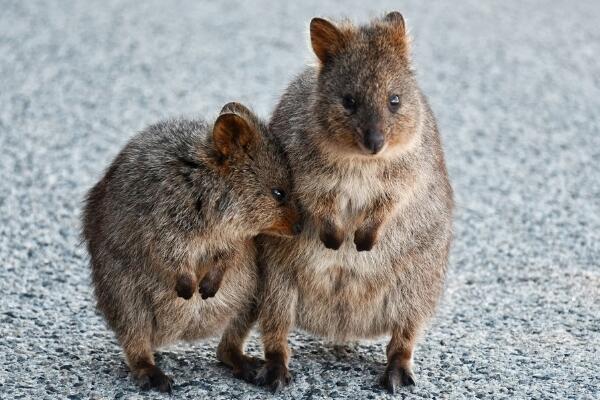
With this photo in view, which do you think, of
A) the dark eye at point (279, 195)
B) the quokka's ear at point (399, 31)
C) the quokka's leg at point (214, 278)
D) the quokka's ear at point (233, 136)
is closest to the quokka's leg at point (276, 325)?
the quokka's leg at point (214, 278)

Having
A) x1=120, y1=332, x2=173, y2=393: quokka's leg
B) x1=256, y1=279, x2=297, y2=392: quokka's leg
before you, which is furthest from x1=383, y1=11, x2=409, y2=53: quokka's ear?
x1=120, y1=332, x2=173, y2=393: quokka's leg

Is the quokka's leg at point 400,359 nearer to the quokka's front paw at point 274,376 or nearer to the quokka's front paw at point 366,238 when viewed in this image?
the quokka's front paw at point 274,376

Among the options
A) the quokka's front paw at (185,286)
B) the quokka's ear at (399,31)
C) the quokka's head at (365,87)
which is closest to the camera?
the quokka's head at (365,87)

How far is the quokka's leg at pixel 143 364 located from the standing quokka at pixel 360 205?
55 cm

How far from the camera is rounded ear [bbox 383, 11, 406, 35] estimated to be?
6066 mm

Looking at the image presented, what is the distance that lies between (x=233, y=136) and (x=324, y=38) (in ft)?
2.37

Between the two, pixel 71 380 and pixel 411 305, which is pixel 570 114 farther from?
pixel 71 380

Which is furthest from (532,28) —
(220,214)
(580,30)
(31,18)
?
(220,214)

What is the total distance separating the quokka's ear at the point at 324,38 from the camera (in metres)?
6.02

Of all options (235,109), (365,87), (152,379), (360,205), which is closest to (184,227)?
(235,109)

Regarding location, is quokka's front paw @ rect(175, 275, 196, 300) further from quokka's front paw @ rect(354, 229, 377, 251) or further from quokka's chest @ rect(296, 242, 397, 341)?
quokka's front paw @ rect(354, 229, 377, 251)

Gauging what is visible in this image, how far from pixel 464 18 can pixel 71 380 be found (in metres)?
10.2

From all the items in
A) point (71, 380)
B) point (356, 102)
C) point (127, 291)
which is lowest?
point (71, 380)

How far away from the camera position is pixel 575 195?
9.88 m
